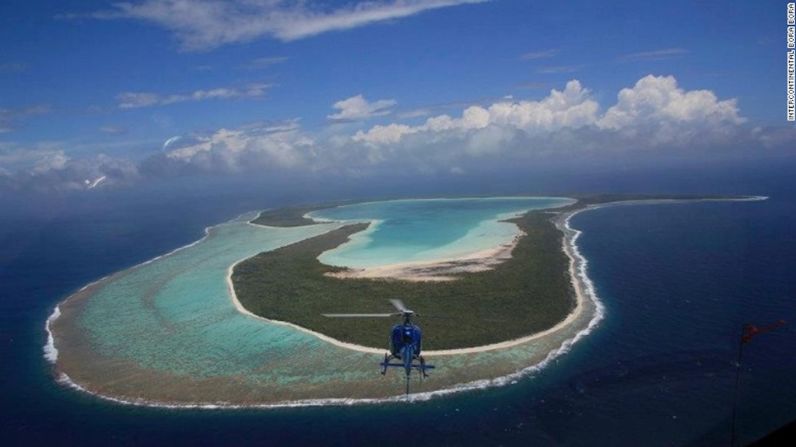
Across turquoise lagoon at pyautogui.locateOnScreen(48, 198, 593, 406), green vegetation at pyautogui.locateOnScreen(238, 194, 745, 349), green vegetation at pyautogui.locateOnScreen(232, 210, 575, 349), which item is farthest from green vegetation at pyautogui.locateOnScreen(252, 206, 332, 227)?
green vegetation at pyautogui.locateOnScreen(232, 210, 575, 349)

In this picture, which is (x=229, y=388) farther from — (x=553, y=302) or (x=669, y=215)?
(x=669, y=215)

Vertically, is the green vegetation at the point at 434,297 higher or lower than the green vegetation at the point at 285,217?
lower

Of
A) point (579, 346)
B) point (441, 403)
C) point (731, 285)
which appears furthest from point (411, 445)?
point (731, 285)

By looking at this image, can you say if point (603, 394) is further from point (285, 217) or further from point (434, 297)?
point (285, 217)

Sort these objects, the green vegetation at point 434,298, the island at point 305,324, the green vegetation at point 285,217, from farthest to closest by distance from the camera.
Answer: the green vegetation at point 285,217, the green vegetation at point 434,298, the island at point 305,324

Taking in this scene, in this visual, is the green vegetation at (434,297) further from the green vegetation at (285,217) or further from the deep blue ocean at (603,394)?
the green vegetation at (285,217)

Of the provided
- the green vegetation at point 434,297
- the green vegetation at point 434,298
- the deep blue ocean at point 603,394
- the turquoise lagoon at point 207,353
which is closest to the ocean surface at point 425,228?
the turquoise lagoon at point 207,353

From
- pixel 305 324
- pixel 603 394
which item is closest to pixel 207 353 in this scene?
pixel 305 324

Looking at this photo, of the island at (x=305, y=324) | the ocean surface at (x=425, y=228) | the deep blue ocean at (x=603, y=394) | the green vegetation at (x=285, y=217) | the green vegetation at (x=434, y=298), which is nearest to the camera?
the deep blue ocean at (x=603, y=394)
